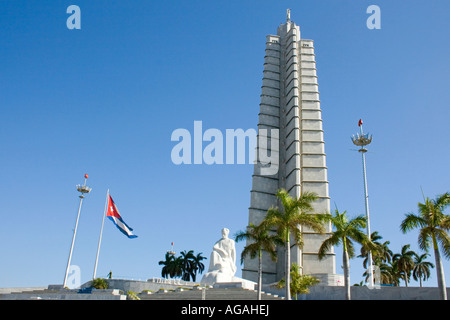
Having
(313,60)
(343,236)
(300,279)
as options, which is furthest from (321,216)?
(313,60)

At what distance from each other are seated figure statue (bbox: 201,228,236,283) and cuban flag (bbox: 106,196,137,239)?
7.40 m

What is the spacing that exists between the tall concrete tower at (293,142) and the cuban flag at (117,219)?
14.4 meters

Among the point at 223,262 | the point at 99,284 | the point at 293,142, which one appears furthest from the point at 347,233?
the point at 293,142

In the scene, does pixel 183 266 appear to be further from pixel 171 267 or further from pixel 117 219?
pixel 117 219

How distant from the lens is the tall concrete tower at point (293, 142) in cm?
3862

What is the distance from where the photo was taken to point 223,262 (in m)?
27.4

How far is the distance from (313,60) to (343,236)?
37.0 meters

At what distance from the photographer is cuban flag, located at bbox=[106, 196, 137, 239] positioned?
30.0m

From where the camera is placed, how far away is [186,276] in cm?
5428

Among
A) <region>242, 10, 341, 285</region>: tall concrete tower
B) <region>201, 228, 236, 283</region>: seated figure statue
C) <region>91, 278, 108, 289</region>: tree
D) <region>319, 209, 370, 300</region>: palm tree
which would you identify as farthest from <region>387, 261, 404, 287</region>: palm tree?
<region>91, 278, 108, 289</region>: tree

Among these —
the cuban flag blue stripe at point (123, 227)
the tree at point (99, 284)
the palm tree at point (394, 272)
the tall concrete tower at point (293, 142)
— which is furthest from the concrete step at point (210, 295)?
the palm tree at point (394, 272)

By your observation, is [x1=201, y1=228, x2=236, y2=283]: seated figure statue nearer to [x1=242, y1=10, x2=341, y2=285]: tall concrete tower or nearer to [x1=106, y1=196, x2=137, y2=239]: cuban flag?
[x1=106, y1=196, x2=137, y2=239]: cuban flag

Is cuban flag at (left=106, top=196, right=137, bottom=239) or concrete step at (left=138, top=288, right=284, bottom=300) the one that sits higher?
cuban flag at (left=106, top=196, right=137, bottom=239)
